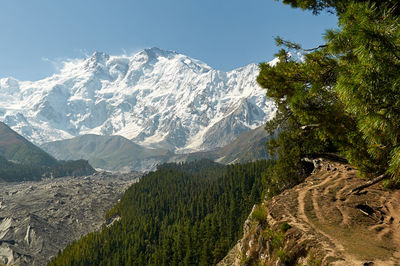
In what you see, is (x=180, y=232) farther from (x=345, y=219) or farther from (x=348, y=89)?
(x=348, y=89)

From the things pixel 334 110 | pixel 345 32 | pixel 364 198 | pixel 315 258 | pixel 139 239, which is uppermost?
pixel 345 32

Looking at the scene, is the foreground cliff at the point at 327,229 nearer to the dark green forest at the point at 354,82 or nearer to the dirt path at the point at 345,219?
the dirt path at the point at 345,219

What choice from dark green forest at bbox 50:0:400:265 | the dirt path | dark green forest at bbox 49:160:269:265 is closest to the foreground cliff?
the dirt path

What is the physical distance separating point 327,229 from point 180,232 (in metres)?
113

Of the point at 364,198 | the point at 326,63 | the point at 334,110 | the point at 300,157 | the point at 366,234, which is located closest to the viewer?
A: the point at 366,234

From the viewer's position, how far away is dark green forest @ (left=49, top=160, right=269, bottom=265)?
343 feet

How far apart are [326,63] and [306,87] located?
1.63 metres

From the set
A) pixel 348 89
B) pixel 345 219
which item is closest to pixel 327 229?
pixel 345 219

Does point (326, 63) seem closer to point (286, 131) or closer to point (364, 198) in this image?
point (364, 198)

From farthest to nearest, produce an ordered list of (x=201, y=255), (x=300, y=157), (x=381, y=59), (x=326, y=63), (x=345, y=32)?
(x=201, y=255) → (x=300, y=157) → (x=326, y=63) → (x=345, y=32) → (x=381, y=59)

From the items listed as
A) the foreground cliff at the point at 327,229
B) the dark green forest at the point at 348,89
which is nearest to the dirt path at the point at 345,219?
the foreground cliff at the point at 327,229

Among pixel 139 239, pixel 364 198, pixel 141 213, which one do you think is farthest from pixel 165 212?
pixel 364 198

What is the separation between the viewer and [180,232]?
390 ft

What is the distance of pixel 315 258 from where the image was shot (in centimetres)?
1167
